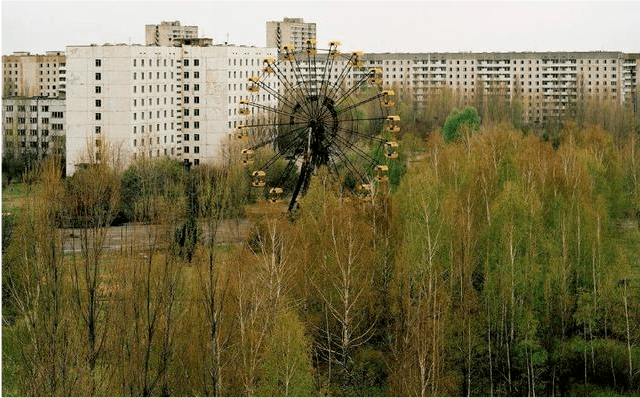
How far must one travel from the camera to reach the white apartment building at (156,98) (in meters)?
24.2

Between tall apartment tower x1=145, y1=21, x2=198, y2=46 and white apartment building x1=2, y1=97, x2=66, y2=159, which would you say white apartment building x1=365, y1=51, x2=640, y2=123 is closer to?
tall apartment tower x1=145, y1=21, x2=198, y2=46

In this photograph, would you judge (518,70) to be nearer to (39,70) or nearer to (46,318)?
(39,70)

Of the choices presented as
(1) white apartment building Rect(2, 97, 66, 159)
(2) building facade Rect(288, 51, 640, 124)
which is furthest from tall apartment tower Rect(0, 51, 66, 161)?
(2) building facade Rect(288, 51, 640, 124)

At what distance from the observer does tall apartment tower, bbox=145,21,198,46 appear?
35.8 metres

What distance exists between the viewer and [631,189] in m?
19.9

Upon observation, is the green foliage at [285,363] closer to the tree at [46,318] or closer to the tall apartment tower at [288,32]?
the tree at [46,318]

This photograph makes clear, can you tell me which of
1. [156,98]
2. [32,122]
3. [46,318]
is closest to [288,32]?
[32,122]

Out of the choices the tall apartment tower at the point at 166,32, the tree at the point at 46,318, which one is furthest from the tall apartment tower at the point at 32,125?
the tree at the point at 46,318

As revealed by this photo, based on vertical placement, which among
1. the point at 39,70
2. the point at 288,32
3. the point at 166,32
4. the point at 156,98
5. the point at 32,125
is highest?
the point at 288,32

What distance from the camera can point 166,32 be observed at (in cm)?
3588

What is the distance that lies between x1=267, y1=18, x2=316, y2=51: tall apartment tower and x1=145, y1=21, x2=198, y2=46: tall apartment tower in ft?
12.1

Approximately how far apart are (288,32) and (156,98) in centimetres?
1574

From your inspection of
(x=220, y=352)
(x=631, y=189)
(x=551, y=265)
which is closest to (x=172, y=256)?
(x=220, y=352)

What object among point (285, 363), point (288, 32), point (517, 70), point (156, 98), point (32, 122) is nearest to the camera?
point (285, 363)
